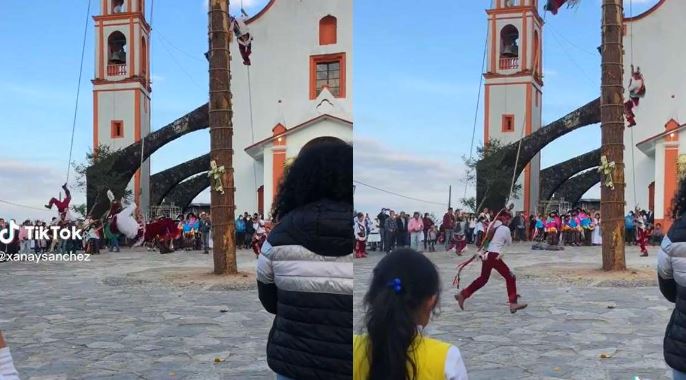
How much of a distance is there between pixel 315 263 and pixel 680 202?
3.30ft

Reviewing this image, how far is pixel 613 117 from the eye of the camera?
6.63ft

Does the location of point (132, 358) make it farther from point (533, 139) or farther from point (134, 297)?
point (533, 139)

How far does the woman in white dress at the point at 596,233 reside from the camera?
80.6 inches

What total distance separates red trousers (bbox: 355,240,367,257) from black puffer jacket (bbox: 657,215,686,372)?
2.65 feet

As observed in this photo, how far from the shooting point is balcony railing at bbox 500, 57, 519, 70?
6.37ft

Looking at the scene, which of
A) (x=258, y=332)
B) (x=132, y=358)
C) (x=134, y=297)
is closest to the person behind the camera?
(x=258, y=332)

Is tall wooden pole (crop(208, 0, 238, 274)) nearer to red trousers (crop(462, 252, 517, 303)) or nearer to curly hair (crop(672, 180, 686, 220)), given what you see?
red trousers (crop(462, 252, 517, 303))

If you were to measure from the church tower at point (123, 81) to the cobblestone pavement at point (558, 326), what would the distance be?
151cm

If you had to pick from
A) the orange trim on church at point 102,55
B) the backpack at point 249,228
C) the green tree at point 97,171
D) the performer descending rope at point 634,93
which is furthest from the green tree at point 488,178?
the orange trim on church at point 102,55

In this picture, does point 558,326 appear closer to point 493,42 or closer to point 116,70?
point 493,42

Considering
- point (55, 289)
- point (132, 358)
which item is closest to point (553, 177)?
point (132, 358)

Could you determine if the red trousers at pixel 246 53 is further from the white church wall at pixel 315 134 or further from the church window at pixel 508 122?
the church window at pixel 508 122

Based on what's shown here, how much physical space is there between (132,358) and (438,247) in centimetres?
187

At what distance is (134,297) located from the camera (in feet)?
11.1
